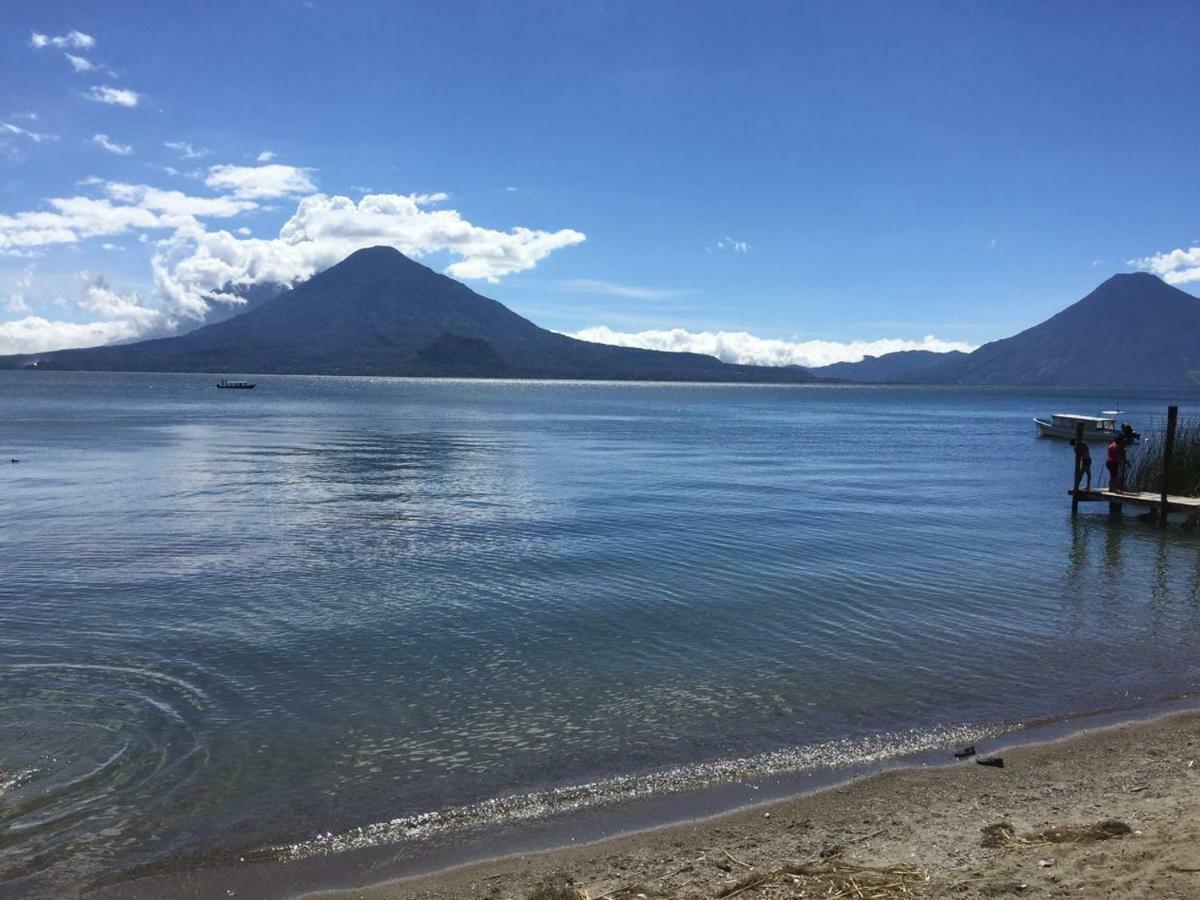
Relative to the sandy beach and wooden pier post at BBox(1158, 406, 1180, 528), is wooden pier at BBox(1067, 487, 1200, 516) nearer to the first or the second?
wooden pier post at BBox(1158, 406, 1180, 528)

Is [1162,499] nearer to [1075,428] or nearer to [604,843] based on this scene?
[604,843]

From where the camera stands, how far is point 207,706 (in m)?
12.8

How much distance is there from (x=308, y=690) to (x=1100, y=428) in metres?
80.7

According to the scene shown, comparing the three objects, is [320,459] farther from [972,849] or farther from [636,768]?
[972,849]

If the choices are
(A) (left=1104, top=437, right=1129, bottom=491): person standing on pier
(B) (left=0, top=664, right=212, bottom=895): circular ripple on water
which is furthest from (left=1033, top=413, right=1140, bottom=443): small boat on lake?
(B) (left=0, top=664, right=212, bottom=895): circular ripple on water

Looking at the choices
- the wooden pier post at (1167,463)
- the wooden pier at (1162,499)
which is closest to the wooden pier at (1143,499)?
the wooden pier at (1162,499)

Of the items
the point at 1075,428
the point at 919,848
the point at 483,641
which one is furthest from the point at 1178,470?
the point at 1075,428

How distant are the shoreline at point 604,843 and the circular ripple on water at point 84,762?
87 cm

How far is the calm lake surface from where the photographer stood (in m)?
10.5

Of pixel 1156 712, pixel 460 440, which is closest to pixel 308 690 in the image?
pixel 1156 712

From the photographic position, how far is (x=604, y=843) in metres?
9.04

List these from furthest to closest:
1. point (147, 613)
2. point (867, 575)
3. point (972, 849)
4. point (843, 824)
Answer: point (867, 575) < point (147, 613) < point (843, 824) < point (972, 849)

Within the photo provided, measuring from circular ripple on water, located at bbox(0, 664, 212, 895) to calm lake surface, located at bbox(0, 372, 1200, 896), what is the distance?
41mm

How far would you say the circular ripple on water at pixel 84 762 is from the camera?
8867 millimetres
